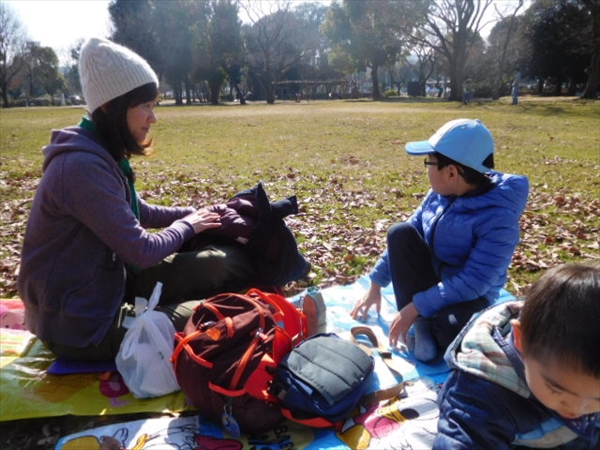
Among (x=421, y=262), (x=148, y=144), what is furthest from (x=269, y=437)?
(x=148, y=144)

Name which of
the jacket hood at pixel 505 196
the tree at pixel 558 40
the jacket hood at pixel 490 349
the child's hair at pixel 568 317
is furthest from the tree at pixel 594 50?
the child's hair at pixel 568 317

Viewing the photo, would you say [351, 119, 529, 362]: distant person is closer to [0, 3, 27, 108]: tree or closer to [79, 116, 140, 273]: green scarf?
[79, 116, 140, 273]: green scarf

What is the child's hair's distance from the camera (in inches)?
60.4

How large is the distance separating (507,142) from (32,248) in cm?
1376

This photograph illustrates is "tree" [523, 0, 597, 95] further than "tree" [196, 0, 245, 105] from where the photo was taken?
No

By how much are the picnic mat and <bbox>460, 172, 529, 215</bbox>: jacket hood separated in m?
1.01

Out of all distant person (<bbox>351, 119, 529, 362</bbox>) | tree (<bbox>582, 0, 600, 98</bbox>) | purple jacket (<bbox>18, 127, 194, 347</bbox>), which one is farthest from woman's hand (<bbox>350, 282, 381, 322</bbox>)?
tree (<bbox>582, 0, 600, 98</bbox>)

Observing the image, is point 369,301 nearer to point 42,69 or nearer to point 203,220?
point 203,220

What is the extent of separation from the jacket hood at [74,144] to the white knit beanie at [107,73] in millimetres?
185

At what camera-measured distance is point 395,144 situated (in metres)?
14.1

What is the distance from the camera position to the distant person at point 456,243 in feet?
9.26

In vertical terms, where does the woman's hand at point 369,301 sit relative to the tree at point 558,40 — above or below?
below

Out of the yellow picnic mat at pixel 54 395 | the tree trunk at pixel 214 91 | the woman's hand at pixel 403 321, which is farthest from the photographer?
the tree trunk at pixel 214 91

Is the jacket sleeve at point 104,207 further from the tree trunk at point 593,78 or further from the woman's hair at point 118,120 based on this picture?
the tree trunk at point 593,78
